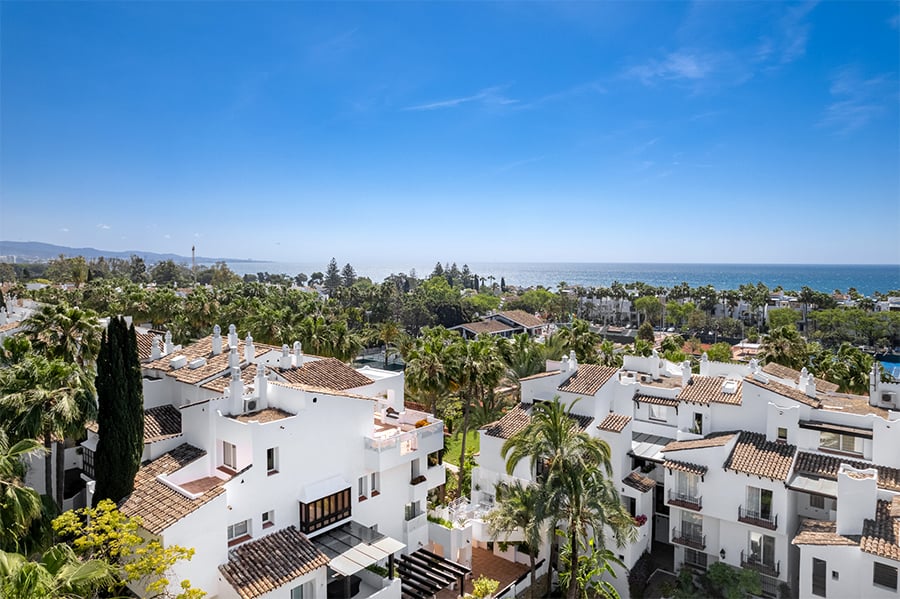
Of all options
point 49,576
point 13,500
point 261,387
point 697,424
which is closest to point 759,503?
point 697,424

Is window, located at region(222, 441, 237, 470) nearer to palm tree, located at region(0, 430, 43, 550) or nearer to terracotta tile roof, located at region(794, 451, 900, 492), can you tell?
palm tree, located at region(0, 430, 43, 550)

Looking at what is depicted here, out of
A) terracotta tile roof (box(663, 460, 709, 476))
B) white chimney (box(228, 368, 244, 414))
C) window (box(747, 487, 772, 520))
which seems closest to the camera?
white chimney (box(228, 368, 244, 414))

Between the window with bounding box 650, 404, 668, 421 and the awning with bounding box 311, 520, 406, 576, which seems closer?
the awning with bounding box 311, 520, 406, 576

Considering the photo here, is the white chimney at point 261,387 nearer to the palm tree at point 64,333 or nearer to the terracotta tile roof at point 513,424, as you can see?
the palm tree at point 64,333

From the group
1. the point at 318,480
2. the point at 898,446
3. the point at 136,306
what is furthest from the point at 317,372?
the point at 136,306

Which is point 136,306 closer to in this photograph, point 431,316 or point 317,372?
point 317,372

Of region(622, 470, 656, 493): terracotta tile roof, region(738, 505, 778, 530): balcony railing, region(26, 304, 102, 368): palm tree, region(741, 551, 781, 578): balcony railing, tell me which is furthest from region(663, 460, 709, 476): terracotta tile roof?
region(26, 304, 102, 368): palm tree
